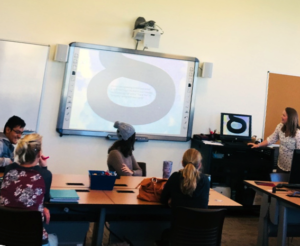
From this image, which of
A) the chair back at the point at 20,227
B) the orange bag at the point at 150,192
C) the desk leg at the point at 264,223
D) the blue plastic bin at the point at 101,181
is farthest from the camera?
the desk leg at the point at 264,223

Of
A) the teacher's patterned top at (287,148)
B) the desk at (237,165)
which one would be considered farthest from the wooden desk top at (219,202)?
the desk at (237,165)

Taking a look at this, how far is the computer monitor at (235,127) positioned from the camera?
551 centimetres

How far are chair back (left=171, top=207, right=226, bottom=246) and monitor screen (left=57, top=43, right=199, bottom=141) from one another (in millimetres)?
2785

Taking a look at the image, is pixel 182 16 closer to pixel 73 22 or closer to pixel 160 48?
pixel 160 48

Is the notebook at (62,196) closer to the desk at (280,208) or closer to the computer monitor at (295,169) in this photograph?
the desk at (280,208)

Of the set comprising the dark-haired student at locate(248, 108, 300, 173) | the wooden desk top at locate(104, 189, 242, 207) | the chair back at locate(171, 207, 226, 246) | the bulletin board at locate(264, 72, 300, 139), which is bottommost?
the chair back at locate(171, 207, 226, 246)

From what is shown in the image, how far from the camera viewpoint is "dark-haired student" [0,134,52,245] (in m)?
2.21

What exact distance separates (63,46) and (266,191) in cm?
301

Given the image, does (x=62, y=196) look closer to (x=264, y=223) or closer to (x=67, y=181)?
(x=67, y=181)

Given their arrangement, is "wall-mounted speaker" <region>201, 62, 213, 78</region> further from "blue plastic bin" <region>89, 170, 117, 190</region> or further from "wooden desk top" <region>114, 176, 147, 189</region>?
"blue plastic bin" <region>89, 170, 117, 190</region>

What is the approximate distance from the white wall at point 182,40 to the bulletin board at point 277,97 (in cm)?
11

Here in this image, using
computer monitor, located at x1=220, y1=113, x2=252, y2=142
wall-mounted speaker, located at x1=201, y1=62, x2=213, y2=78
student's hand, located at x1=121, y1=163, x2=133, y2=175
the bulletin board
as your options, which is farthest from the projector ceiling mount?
the bulletin board

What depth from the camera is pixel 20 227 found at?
219 centimetres

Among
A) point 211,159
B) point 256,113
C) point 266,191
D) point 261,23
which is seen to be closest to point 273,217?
point 266,191
